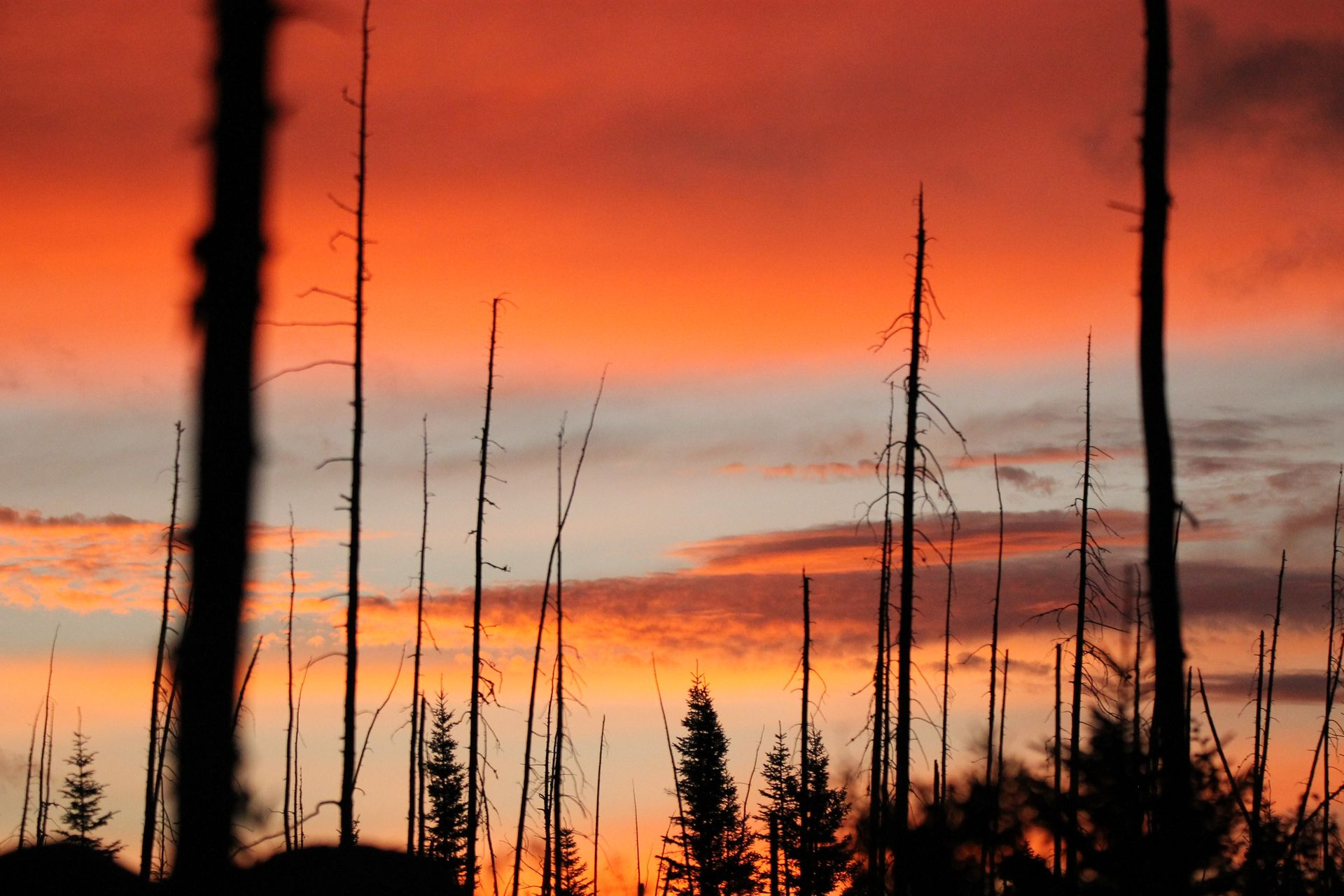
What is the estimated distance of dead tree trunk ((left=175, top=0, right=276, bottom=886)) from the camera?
8.06 meters

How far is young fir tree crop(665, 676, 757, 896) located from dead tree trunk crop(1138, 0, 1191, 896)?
57.2 m

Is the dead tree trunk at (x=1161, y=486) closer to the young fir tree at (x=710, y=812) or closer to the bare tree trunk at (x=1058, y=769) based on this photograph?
the bare tree trunk at (x=1058, y=769)

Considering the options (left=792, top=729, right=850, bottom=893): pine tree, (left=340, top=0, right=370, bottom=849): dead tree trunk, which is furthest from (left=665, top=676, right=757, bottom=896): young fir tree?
(left=340, top=0, right=370, bottom=849): dead tree trunk

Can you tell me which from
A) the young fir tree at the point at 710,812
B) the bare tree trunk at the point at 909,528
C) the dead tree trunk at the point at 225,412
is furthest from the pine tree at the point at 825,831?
the dead tree trunk at the point at 225,412

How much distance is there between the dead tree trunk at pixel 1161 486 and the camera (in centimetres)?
1049

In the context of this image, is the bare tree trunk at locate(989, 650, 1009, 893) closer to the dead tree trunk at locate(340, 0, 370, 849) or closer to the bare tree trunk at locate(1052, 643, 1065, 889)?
the bare tree trunk at locate(1052, 643, 1065, 889)

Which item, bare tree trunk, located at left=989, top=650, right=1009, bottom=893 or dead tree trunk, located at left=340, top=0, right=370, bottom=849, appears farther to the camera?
bare tree trunk, located at left=989, top=650, right=1009, bottom=893

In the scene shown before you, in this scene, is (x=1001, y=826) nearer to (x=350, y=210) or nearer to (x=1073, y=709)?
(x=1073, y=709)

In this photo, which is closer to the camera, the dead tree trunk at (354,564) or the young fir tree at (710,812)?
the dead tree trunk at (354,564)

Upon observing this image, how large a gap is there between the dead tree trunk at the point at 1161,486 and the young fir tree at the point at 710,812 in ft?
188

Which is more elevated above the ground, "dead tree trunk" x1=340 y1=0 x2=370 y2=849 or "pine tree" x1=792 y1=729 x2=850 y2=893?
"dead tree trunk" x1=340 y1=0 x2=370 y2=849

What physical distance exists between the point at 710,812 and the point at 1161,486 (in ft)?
194

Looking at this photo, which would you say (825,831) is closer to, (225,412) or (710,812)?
(710,812)

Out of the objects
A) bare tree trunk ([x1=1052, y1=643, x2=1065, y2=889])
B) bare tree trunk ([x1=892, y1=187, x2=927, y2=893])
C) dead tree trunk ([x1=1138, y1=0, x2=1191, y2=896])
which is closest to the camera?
dead tree trunk ([x1=1138, y1=0, x2=1191, y2=896])
